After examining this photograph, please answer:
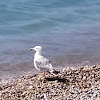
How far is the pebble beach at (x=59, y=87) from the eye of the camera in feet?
24.4

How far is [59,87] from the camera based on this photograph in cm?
802

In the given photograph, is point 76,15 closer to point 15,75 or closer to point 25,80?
point 15,75

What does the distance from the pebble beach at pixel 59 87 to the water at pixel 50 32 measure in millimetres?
2255

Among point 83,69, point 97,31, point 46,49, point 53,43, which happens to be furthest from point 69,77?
point 97,31

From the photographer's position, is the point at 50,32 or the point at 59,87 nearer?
the point at 59,87

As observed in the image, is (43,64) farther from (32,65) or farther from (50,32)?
(50,32)

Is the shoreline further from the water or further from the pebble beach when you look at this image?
the pebble beach

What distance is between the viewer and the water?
40.2ft

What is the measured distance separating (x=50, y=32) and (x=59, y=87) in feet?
28.3

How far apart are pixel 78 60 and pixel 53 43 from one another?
2.40 meters

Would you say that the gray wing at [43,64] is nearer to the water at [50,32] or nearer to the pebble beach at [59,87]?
the pebble beach at [59,87]

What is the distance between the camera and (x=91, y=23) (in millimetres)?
18578

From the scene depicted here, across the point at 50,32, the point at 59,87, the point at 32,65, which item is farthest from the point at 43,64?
the point at 50,32

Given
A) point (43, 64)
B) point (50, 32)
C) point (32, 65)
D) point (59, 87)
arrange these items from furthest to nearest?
point (50, 32)
point (32, 65)
point (43, 64)
point (59, 87)
